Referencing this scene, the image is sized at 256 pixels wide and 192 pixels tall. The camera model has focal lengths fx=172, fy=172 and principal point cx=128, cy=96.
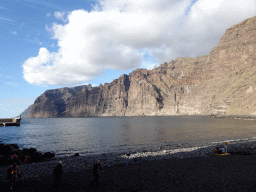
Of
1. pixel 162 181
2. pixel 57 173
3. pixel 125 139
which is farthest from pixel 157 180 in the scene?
pixel 125 139

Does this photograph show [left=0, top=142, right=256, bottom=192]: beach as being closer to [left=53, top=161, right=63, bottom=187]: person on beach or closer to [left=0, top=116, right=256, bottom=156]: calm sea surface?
[left=53, top=161, right=63, bottom=187]: person on beach

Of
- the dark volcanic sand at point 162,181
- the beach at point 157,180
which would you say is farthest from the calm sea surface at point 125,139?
the dark volcanic sand at point 162,181

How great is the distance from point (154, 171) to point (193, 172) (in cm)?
377

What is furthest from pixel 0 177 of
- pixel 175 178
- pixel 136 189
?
pixel 175 178

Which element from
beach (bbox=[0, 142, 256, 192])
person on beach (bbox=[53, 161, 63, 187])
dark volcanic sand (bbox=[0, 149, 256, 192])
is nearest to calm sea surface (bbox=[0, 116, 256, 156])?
beach (bbox=[0, 142, 256, 192])

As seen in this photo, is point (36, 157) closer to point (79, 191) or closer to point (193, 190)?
point (79, 191)

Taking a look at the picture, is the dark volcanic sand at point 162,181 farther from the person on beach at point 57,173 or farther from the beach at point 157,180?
the person on beach at point 57,173

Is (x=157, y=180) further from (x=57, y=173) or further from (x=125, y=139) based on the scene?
(x=125, y=139)

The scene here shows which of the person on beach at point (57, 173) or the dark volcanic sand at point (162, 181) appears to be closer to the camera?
the dark volcanic sand at point (162, 181)

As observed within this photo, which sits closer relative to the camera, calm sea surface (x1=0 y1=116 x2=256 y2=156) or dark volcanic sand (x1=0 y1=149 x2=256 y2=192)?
dark volcanic sand (x1=0 y1=149 x2=256 y2=192)

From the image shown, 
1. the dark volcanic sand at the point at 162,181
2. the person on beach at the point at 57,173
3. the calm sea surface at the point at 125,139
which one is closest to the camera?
the dark volcanic sand at the point at 162,181

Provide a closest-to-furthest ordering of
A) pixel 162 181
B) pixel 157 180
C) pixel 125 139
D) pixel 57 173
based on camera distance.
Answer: pixel 57 173
pixel 162 181
pixel 157 180
pixel 125 139

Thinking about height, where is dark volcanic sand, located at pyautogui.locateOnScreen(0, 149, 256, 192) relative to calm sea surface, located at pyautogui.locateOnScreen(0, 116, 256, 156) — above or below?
above

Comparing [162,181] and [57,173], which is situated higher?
[57,173]
